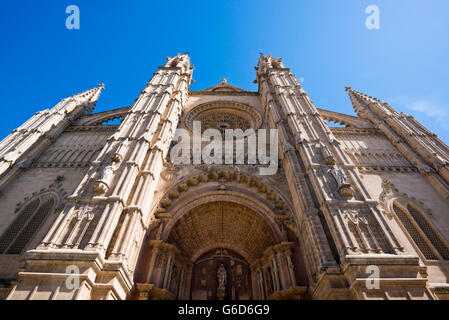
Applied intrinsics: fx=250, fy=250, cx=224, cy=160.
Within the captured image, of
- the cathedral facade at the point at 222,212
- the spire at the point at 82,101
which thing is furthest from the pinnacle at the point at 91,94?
the cathedral facade at the point at 222,212

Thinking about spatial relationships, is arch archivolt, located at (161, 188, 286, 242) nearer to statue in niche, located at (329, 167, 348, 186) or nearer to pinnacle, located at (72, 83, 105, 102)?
statue in niche, located at (329, 167, 348, 186)

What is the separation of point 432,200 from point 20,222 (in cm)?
2107

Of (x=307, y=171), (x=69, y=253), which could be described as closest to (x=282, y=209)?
(x=307, y=171)

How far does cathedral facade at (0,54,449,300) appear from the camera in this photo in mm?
8016

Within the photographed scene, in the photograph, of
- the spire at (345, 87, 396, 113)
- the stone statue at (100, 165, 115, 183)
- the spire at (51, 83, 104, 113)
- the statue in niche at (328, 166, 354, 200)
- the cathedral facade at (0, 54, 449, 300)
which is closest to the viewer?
the cathedral facade at (0, 54, 449, 300)

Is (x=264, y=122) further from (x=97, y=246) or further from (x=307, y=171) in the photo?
(x=97, y=246)

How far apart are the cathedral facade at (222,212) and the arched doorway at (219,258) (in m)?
0.06

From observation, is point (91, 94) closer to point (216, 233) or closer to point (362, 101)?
point (216, 233)

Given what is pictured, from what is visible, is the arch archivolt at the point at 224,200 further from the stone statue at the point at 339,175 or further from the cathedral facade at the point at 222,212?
the stone statue at the point at 339,175

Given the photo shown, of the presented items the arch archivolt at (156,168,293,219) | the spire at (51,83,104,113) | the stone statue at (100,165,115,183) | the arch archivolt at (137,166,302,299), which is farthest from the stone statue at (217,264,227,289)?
the spire at (51,83,104,113)

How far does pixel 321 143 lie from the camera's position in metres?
13.3

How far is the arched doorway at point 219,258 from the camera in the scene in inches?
414

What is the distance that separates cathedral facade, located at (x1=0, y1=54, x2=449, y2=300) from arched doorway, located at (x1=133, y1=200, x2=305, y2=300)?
0.06 metres
